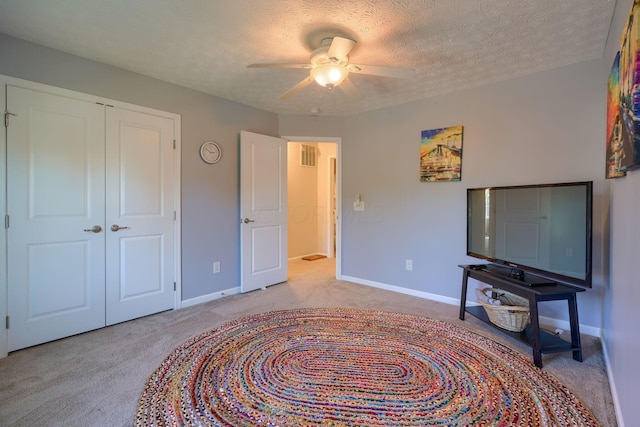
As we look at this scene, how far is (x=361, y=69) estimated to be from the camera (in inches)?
82.6

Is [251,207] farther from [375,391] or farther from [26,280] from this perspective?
[375,391]

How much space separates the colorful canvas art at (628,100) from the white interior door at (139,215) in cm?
331

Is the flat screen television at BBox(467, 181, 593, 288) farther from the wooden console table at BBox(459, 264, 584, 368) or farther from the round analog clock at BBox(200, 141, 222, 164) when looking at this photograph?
the round analog clock at BBox(200, 141, 222, 164)

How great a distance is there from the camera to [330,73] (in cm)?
212

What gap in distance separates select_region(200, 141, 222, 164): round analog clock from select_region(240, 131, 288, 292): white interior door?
0.89 feet

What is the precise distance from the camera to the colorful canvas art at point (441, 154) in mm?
3162

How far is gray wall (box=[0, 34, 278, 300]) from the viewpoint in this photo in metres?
2.40

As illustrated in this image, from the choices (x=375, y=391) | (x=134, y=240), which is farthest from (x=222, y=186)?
(x=375, y=391)

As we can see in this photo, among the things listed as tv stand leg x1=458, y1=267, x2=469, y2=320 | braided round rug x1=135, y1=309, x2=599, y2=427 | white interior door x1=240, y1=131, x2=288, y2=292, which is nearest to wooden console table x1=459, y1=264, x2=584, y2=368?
braided round rug x1=135, y1=309, x2=599, y2=427

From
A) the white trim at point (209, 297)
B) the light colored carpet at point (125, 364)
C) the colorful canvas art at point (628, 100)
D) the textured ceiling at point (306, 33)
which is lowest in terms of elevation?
the light colored carpet at point (125, 364)

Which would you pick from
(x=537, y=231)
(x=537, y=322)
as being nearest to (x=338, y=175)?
(x=537, y=231)

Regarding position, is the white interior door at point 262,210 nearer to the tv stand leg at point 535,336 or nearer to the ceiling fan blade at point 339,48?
the ceiling fan blade at point 339,48

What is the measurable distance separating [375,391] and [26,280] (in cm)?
267

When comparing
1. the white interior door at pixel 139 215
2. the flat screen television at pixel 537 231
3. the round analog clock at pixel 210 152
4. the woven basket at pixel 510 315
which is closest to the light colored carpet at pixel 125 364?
the woven basket at pixel 510 315
